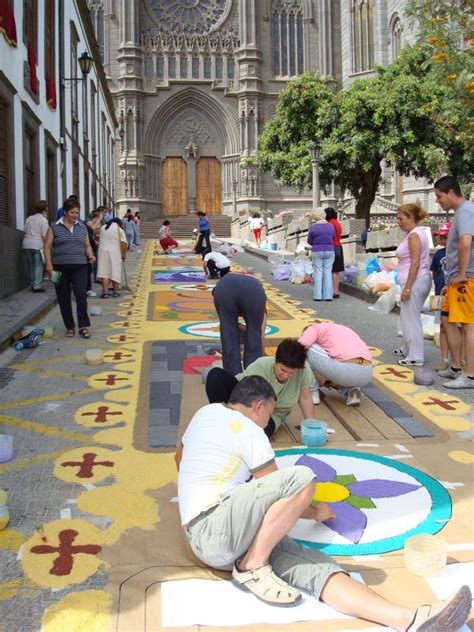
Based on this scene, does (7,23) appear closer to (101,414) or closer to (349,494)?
(101,414)

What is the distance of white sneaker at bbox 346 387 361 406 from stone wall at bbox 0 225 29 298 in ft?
24.7

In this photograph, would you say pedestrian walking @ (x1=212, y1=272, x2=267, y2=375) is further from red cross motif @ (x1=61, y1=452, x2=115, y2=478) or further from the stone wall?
the stone wall

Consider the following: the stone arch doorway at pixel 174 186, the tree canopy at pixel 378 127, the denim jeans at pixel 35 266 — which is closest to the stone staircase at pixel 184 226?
the stone arch doorway at pixel 174 186

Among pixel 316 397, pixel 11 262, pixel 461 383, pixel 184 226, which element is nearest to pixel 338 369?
pixel 316 397

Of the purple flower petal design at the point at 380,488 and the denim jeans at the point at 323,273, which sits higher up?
the denim jeans at the point at 323,273

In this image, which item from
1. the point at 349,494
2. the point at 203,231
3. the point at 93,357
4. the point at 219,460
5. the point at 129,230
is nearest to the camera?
the point at 219,460

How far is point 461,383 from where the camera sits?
643cm

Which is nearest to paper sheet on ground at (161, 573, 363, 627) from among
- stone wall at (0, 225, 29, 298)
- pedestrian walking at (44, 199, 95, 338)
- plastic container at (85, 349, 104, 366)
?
plastic container at (85, 349, 104, 366)

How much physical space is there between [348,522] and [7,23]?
11.4 meters

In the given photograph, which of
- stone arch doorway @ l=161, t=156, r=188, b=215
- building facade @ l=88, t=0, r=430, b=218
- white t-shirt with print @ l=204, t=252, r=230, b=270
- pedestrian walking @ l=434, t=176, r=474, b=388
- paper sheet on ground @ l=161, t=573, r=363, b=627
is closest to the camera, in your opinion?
paper sheet on ground @ l=161, t=573, r=363, b=627

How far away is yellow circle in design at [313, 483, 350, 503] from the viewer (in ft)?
13.0

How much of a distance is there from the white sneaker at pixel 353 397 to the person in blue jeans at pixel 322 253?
22.4 ft

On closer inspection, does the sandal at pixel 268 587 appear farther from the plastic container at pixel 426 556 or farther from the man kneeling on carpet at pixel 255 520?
the plastic container at pixel 426 556

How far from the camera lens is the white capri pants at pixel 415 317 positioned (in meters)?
7.14
